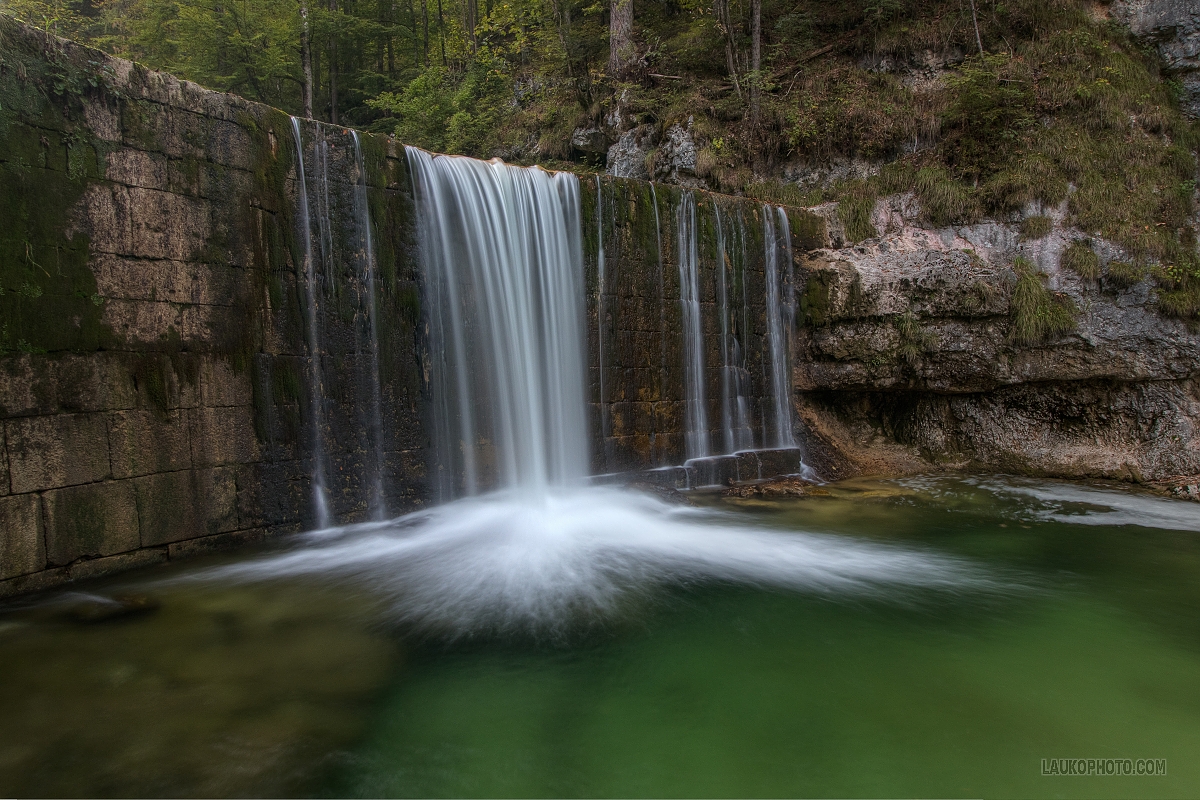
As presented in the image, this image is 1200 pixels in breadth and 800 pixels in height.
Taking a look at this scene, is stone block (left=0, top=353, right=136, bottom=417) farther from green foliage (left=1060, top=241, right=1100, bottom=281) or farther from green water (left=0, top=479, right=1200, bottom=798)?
green foliage (left=1060, top=241, right=1100, bottom=281)

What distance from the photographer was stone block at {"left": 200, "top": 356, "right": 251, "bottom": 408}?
571 cm

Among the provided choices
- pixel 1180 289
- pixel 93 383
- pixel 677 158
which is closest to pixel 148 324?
pixel 93 383

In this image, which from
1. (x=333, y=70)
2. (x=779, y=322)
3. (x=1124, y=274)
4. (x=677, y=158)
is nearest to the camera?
(x=1124, y=274)

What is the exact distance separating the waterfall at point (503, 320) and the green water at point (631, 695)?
8.82 ft

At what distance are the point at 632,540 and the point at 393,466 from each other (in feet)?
8.90

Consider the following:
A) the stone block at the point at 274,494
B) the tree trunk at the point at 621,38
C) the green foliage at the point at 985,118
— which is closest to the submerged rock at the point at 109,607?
the stone block at the point at 274,494

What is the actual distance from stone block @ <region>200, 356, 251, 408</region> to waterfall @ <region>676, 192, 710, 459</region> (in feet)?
18.7

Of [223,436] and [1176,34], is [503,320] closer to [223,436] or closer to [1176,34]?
[223,436]

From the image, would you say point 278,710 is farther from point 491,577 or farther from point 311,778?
point 491,577

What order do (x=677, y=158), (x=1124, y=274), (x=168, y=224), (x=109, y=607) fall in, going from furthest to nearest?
(x=677, y=158) < (x=1124, y=274) < (x=168, y=224) < (x=109, y=607)

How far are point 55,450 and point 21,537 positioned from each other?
686mm

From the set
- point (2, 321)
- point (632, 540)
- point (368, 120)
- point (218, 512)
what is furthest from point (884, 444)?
point (368, 120)

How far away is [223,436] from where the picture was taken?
580cm

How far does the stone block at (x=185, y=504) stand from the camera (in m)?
5.43
